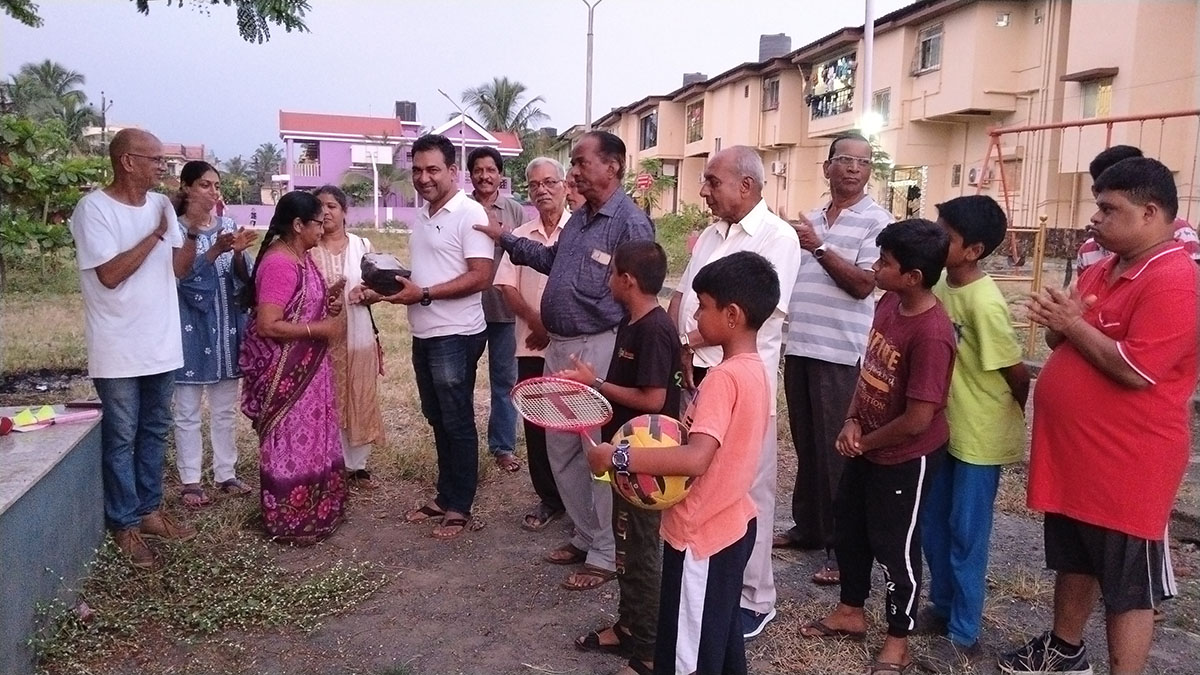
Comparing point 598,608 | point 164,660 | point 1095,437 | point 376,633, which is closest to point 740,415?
point 1095,437

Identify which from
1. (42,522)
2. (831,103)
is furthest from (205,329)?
(831,103)

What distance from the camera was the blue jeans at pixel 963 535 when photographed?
3154mm

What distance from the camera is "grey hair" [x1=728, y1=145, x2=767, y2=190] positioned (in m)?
3.34

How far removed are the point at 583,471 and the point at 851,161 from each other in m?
1.84

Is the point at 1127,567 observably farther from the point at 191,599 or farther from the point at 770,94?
the point at 770,94

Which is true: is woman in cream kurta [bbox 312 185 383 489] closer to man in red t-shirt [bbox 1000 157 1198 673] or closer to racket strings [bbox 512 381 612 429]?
racket strings [bbox 512 381 612 429]

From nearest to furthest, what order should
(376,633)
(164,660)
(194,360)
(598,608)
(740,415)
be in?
(740,415), (164,660), (376,633), (598,608), (194,360)

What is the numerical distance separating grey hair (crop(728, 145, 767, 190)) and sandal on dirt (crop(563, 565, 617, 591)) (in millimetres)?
1830

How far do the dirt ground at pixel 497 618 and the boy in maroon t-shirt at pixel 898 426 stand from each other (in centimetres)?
39

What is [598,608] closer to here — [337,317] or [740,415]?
[740,415]

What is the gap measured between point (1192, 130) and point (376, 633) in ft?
51.8

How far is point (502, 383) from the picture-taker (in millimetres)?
5832

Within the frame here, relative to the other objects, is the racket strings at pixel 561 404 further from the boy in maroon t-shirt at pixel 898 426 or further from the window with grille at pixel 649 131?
the window with grille at pixel 649 131

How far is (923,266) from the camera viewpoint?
2875 millimetres
